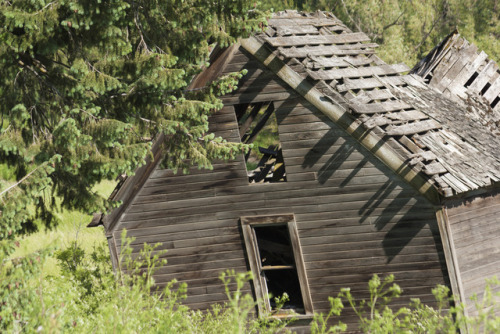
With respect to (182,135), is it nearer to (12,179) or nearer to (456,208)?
(456,208)

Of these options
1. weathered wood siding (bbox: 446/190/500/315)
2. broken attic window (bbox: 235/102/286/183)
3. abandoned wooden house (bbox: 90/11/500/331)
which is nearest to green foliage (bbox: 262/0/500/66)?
broken attic window (bbox: 235/102/286/183)

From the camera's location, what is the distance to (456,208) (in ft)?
36.3

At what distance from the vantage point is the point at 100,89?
32.6 feet

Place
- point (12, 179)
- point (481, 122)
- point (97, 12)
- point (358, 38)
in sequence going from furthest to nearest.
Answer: point (12, 179) → point (481, 122) → point (358, 38) → point (97, 12)

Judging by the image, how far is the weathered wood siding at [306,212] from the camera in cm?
1091

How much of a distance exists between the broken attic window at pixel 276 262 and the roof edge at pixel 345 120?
5.97ft

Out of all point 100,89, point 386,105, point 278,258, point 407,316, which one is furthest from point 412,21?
point 407,316

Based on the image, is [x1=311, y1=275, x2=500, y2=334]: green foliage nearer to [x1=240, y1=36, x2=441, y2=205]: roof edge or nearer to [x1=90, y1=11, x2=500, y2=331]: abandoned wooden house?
[x1=90, y1=11, x2=500, y2=331]: abandoned wooden house

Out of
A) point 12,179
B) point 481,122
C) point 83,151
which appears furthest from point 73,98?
point 12,179

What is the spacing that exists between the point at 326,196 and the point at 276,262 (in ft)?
12.4

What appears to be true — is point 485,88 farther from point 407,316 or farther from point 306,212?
point 407,316

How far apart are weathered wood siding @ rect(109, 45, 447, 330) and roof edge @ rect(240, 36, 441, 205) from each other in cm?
15

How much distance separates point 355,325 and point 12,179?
22.0 meters

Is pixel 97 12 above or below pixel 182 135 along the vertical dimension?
above
